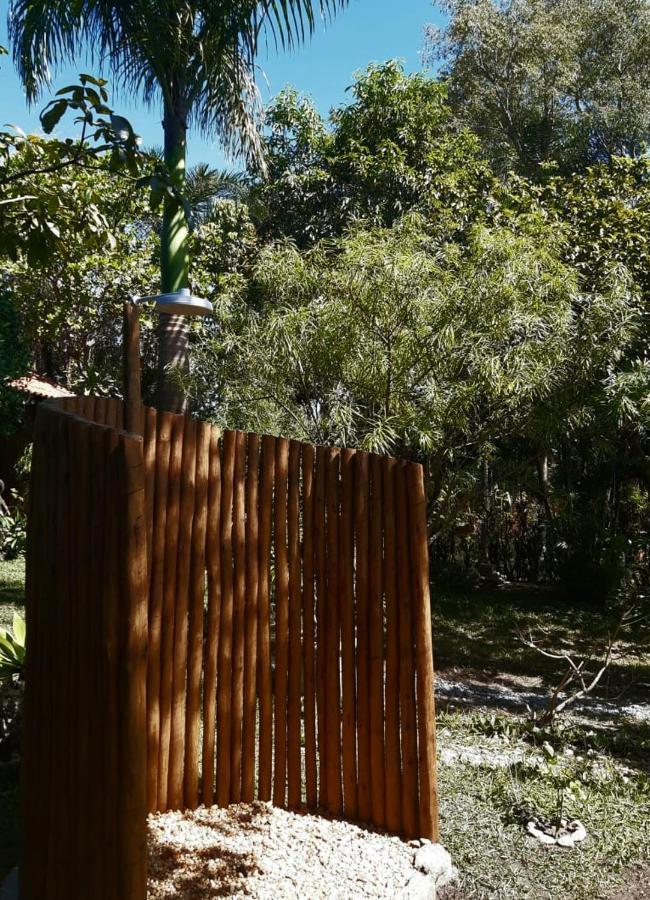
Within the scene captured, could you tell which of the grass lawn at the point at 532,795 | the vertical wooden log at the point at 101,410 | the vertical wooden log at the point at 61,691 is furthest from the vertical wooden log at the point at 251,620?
the vertical wooden log at the point at 61,691

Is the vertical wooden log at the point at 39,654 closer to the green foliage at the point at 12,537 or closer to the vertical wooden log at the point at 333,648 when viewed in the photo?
the vertical wooden log at the point at 333,648

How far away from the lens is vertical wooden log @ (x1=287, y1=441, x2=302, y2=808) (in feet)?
12.4

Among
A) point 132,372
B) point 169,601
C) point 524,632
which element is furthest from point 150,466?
point 524,632

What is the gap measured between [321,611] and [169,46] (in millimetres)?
8326

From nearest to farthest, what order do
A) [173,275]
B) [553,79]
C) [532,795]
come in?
[532,795] < [173,275] < [553,79]

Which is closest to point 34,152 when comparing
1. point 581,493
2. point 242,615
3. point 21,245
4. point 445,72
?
point 21,245

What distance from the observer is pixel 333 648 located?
3760mm

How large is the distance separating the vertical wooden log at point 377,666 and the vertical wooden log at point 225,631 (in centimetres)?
61

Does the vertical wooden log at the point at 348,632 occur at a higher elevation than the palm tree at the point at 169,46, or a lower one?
lower

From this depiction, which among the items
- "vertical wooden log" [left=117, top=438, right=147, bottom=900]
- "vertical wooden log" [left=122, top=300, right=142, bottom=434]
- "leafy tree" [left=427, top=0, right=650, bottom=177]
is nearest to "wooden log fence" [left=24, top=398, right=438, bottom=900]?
"vertical wooden log" [left=122, top=300, right=142, bottom=434]

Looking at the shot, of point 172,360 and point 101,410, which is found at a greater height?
point 172,360

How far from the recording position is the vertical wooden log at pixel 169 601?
357 cm

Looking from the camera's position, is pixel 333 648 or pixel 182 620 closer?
pixel 182 620

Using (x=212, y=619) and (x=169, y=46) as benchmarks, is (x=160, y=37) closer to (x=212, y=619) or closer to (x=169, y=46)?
(x=169, y=46)
